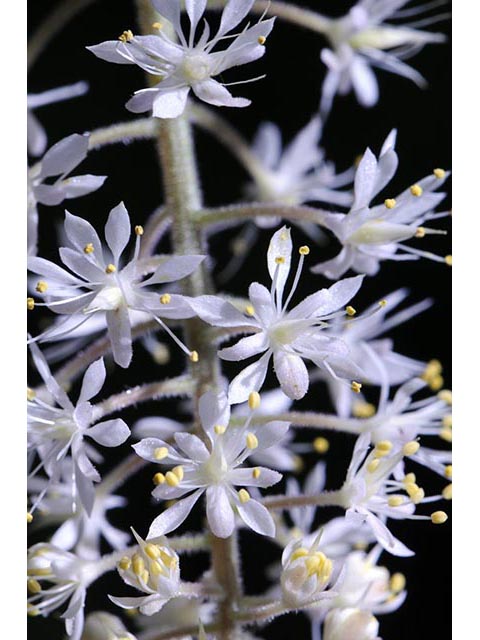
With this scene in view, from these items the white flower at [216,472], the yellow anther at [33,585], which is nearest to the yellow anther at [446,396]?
the white flower at [216,472]

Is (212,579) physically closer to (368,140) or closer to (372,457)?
(372,457)

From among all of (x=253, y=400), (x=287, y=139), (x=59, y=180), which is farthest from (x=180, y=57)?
(x=287, y=139)

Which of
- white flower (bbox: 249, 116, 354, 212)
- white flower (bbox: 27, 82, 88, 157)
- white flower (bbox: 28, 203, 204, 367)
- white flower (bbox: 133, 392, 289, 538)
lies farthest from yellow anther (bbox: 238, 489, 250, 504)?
white flower (bbox: 249, 116, 354, 212)

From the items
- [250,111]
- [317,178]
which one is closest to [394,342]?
[317,178]

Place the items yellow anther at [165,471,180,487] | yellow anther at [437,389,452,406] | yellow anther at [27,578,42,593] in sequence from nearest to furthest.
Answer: yellow anther at [165,471,180,487] → yellow anther at [27,578,42,593] → yellow anther at [437,389,452,406]

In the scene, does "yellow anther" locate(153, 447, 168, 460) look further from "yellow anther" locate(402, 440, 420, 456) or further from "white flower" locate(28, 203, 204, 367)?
"yellow anther" locate(402, 440, 420, 456)
